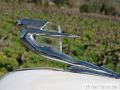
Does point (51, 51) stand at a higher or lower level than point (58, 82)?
higher

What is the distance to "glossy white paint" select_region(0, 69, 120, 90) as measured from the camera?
1540 millimetres

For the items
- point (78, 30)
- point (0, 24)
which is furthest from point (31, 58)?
point (78, 30)

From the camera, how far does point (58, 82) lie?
156cm

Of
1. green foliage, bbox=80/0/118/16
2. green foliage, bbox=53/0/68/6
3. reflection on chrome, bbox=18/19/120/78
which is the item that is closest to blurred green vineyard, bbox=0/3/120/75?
reflection on chrome, bbox=18/19/120/78

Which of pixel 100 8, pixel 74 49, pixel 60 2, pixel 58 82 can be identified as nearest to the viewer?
pixel 58 82

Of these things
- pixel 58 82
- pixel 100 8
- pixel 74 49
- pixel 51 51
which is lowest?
pixel 100 8

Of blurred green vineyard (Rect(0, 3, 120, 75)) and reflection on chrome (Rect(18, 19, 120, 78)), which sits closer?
reflection on chrome (Rect(18, 19, 120, 78))

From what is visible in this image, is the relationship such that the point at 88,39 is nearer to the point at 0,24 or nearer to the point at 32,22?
the point at 0,24

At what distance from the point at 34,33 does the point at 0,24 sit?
837 centimetres

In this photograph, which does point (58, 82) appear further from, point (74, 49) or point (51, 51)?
point (74, 49)

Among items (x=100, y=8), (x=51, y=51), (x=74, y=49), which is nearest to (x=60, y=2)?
(x=100, y=8)

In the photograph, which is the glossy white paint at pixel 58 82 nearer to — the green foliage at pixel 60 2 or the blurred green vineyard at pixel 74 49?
the blurred green vineyard at pixel 74 49

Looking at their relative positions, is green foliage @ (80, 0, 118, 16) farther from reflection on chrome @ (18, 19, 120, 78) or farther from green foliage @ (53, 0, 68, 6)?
reflection on chrome @ (18, 19, 120, 78)

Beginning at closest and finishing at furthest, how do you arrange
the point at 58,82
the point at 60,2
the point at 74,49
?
the point at 58,82
the point at 74,49
the point at 60,2
